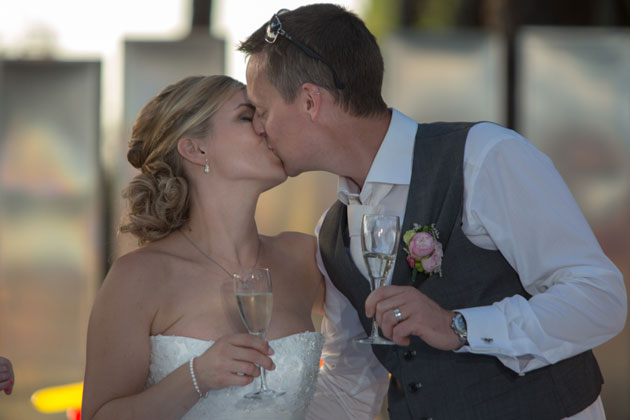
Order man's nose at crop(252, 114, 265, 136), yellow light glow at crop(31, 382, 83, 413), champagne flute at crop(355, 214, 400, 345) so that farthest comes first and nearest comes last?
yellow light glow at crop(31, 382, 83, 413) < man's nose at crop(252, 114, 265, 136) < champagne flute at crop(355, 214, 400, 345)

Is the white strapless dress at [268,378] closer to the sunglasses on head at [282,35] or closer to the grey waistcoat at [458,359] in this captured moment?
the grey waistcoat at [458,359]

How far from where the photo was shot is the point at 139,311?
2883 mm

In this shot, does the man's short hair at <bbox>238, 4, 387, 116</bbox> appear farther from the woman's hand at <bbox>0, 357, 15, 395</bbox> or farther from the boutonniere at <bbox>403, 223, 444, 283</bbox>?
the woman's hand at <bbox>0, 357, 15, 395</bbox>

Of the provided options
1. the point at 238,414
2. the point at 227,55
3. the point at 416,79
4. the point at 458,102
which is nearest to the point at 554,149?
the point at 458,102

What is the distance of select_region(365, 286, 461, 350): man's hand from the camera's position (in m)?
2.29

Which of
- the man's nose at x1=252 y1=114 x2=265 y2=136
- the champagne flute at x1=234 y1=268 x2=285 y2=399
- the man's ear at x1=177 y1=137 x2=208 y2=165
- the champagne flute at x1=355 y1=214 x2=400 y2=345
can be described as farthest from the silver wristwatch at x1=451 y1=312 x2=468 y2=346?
the man's ear at x1=177 y1=137 x2=208 y2=165

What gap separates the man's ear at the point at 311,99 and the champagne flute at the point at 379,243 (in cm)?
59

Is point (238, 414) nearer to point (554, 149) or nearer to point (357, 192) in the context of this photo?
point (357, 192)

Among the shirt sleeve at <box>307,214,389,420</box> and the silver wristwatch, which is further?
the shirt sleeve at <box>307,214,389,420</box>

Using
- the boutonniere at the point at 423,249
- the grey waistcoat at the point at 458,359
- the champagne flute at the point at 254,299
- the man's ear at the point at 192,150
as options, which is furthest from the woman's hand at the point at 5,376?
the boutonniere at the point at 423,249

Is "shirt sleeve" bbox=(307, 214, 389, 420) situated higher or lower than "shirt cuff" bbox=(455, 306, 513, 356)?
lower

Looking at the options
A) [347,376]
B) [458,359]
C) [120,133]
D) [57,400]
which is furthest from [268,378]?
[120,133]

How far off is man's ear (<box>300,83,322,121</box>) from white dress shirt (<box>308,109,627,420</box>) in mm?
285

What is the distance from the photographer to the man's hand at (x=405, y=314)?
229 centimetres
